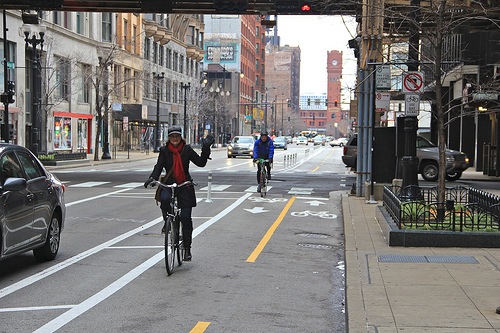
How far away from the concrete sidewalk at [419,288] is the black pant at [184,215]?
7.20 ft

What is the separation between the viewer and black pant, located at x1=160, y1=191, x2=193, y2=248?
8953 mm

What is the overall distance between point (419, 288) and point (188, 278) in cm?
289

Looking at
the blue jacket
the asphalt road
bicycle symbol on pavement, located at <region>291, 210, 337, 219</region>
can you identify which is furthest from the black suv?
the asphalt road

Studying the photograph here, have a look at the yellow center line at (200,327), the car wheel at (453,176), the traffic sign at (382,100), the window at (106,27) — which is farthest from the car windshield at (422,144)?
the window at (106,27)

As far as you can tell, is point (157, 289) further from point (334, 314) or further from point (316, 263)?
point (316, 263)

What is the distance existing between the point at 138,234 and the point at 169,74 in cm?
6777

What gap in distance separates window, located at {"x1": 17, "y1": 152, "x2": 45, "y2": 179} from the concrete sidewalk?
445 centimetres

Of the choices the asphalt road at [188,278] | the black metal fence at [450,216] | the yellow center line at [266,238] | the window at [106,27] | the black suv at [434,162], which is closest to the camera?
the asphalt road at [188,278]

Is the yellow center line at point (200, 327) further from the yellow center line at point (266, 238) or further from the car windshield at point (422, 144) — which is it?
the car windshield at point (422, 144)

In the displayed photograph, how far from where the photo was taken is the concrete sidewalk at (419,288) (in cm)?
602

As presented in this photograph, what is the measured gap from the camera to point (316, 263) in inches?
396

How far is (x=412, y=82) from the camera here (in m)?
13.9

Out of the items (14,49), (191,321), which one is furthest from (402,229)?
(14,49)

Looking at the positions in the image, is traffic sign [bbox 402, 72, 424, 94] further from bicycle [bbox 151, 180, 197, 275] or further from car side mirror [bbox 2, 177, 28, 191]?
car side mirror [bbox 2, 177, 28, 191]
